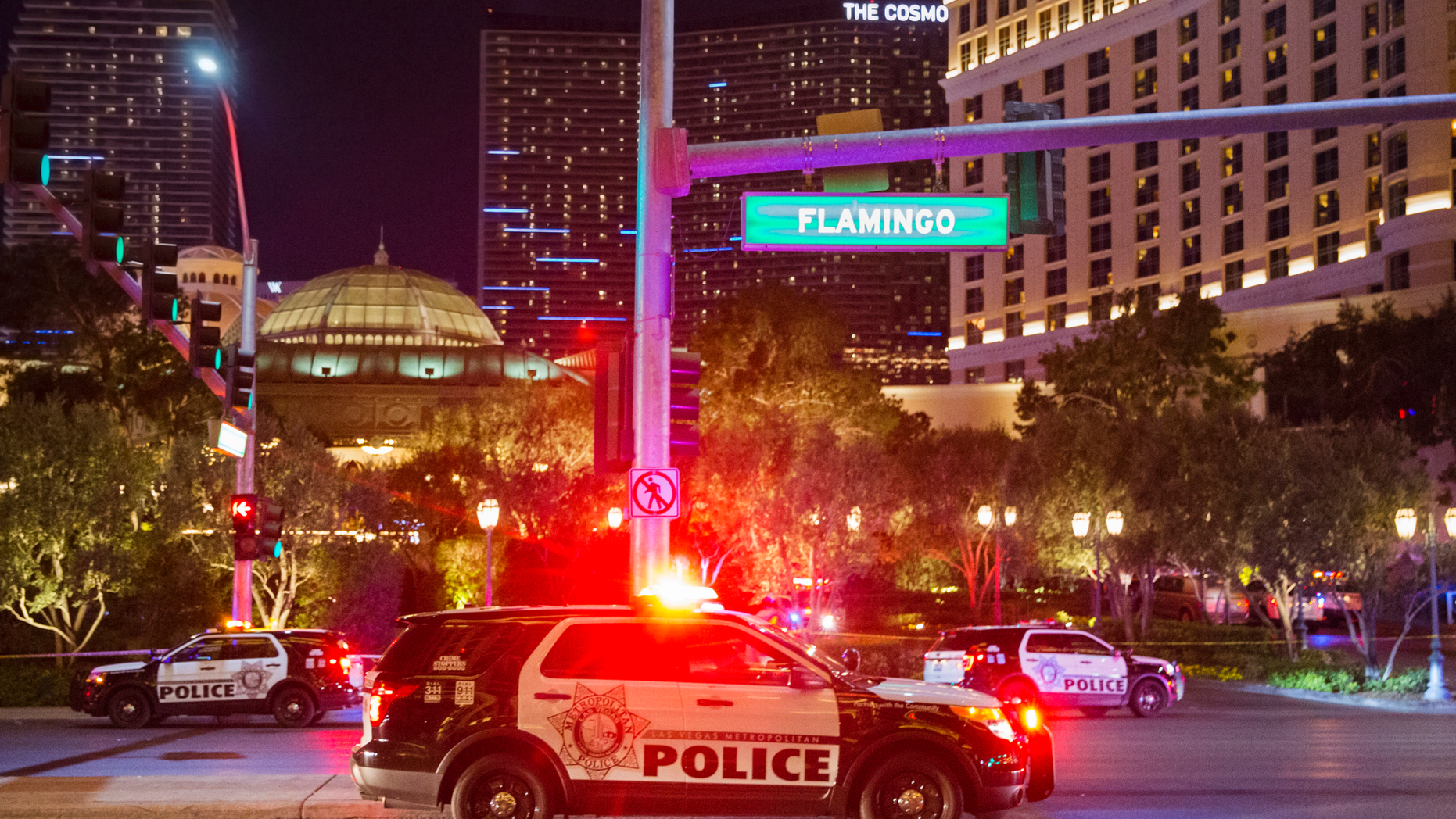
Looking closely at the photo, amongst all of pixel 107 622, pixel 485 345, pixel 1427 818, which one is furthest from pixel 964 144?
pixel 485 345

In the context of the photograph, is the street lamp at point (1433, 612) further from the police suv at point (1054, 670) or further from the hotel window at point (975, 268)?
the hotel window at point (975, 268)

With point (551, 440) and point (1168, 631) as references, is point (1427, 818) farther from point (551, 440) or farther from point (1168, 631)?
point (551, 440)

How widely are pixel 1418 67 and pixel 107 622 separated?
7133 centimetres

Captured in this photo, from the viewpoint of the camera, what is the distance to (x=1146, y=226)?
101 m

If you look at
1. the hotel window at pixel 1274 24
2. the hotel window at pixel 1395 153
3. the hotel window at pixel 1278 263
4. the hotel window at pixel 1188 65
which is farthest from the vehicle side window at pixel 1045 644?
the hotel window at pixel 1188 65

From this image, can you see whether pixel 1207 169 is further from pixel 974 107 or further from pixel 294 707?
pixel 294 707

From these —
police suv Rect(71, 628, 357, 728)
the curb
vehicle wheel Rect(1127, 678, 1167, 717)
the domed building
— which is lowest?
the curb

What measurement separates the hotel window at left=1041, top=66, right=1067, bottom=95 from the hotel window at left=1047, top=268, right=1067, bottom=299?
1464 centimetres

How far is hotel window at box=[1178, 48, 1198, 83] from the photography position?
3824 inches

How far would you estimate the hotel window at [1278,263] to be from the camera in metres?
87.5

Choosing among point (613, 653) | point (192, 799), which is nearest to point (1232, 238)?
Answer: point (613, 653)

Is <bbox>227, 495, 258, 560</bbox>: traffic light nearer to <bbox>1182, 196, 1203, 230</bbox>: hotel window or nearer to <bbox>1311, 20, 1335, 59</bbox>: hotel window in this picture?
<bbox>1311, 20, 1335, 59</bbox>: hotel window

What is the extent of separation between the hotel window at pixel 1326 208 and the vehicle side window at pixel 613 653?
8424cm

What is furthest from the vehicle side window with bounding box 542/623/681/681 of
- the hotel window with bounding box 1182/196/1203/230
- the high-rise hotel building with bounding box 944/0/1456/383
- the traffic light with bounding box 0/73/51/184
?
the hotel window with bounding box 1182/196/1203/230
